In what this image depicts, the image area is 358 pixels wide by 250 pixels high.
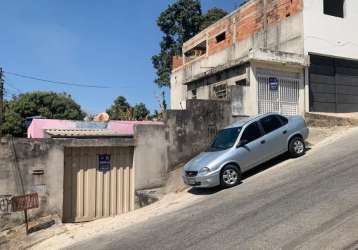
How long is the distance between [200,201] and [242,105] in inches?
239

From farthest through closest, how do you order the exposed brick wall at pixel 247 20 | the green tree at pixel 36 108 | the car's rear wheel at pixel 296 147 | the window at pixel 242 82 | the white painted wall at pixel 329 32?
the green tree at pixel 36 108 < the exposed brick wall at pixel 247 20 < the white painted wall at pixel 329 32 < the window at pixel 242 82 < the car's rear wheel at pixel 296 147

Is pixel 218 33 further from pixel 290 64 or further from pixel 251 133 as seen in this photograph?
pixel 251 133

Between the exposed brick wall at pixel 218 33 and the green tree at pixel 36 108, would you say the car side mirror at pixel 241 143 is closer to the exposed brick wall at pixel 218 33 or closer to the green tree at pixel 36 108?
the exposed brick wall at pixel 218 33

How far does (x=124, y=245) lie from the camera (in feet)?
28.4

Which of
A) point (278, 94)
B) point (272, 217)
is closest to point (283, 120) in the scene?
point (278, 94)

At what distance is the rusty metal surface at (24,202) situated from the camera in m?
11.6

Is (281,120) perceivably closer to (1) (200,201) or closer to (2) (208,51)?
(1) (200,201)

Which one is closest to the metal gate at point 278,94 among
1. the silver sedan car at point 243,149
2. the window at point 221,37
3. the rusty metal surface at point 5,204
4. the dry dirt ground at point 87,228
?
the silver sedan car at point 243,149

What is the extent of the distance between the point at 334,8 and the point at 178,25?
24.3 m

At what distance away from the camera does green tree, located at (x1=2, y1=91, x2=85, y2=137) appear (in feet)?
145

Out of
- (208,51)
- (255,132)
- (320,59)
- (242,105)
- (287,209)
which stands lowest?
(287,209)

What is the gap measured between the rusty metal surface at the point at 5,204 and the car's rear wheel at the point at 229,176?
6.28 meters

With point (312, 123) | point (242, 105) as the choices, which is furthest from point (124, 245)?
point (312, 123)

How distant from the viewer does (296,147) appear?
13.7 metres
